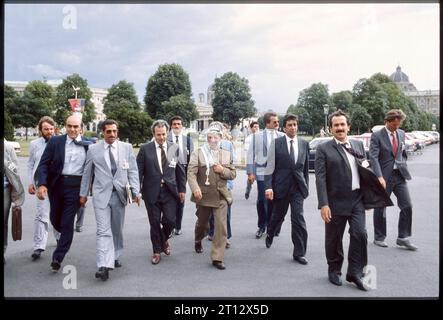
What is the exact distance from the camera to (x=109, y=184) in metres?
5.54

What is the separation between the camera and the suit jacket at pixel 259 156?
26.3ft

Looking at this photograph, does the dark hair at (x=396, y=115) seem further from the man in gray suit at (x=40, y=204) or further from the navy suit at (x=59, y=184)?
the man in gray suit at (x=40, y=204)

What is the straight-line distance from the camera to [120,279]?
5.25 metres

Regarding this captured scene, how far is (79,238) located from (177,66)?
192 feet

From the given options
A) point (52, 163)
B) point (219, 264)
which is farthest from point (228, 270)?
point (52, 163)

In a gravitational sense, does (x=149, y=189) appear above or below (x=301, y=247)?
above

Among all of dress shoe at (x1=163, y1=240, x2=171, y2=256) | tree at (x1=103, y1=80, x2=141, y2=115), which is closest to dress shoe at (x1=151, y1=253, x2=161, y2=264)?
dress shoe at (x1=163, y1=240, x2=171, y2=256)

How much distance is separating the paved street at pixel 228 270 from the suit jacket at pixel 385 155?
120 centimetres

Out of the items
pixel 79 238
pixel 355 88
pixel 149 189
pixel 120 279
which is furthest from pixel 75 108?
pixel 355 88

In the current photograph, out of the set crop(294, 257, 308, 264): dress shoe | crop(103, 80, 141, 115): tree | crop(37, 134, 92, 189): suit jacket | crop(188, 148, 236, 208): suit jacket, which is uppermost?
crop(103, 80, 141, 115): tree

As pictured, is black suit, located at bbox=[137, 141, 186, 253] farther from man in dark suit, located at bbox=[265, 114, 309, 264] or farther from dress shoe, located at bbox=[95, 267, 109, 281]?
man in dark suit, located at bbox=[265, 114, 309, 264]

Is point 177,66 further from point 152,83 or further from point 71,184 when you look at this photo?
point 71,184

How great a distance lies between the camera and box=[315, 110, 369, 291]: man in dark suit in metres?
5.05

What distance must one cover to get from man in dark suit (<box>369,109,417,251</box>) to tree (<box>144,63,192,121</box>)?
187 ft
